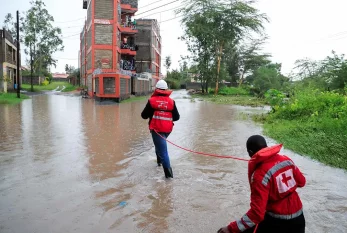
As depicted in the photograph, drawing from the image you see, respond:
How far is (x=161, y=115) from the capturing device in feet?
19.6

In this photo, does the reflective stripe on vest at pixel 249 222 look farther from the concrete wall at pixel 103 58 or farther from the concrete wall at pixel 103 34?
the concrete wall at pixel 103 34

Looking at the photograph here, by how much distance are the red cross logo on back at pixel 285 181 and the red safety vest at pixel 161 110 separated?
3.49 m

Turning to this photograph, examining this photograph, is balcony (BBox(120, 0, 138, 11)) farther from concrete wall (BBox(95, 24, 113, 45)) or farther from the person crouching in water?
the person crouching in water

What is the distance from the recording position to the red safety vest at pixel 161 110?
585 centimetres

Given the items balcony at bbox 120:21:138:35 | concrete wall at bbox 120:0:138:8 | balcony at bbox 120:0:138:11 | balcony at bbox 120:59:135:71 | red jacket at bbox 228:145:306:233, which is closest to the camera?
red jacket at bbox 228:145:306:233

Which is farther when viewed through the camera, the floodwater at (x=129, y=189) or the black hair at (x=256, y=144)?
the floodwater at (x=129, y=189)

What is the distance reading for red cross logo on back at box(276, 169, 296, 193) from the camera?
2.54 meters

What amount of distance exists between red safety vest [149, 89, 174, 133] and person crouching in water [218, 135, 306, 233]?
3.34m

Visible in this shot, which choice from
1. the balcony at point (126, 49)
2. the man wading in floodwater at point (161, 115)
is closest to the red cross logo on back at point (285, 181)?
the man wading in floodwater at point (161, 115)

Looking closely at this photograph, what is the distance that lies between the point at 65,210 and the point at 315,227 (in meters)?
3.23

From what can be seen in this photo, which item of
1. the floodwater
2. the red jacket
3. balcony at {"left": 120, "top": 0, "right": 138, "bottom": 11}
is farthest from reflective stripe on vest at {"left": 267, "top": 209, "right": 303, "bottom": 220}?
balcony at {"left": 120, "top": 0, "right": 138, "bottom": 11}

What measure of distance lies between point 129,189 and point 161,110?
4.90ft

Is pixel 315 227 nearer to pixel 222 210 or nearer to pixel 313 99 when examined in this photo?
pixel 222 210

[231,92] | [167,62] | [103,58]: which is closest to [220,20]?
[231,92]
